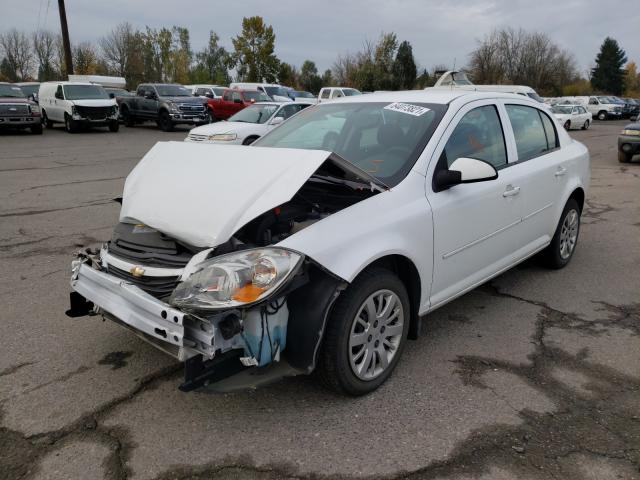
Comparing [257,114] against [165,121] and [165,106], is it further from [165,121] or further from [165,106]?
[165,121]

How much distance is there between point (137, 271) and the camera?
9.77ft

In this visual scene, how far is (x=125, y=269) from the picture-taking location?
3.07 meters

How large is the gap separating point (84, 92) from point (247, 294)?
22.5 m

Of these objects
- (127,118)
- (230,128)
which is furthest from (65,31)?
(230,128)

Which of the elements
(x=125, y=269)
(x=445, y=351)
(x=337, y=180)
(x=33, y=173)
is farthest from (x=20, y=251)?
(x=33, y=173)

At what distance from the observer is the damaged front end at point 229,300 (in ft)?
8.43

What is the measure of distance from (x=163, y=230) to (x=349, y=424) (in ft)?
4.86

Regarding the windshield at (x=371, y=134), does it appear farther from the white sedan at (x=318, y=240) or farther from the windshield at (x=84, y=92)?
the windshield at (x=84, y=92)

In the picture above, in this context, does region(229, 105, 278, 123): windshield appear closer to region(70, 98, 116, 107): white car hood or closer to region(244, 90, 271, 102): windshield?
region(70, 98, 116, 107): white car hood

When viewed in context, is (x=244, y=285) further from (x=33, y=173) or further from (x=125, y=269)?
(x=33, y=173)

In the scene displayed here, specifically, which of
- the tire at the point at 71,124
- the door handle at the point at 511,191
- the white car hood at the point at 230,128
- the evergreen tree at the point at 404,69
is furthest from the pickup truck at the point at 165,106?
the evergreen tree at the point at 404,69

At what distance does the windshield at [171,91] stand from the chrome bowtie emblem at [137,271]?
23148 mm

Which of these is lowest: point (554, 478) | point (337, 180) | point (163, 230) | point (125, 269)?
point (554, 478)

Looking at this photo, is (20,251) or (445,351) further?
(20,251)
